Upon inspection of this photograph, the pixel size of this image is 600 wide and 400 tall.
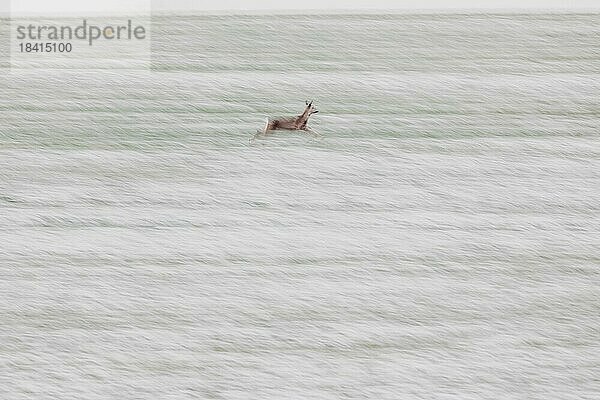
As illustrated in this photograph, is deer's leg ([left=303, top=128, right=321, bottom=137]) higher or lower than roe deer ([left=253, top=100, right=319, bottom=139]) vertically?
lower

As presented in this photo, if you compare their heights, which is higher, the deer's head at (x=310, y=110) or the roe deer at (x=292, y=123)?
the deer's head at (x=310, y=110)

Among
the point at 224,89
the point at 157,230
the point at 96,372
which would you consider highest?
the point at 224,89

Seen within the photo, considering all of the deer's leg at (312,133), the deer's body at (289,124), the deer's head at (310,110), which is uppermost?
the deer's head at (310,110)

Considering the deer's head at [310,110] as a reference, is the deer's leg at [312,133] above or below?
below

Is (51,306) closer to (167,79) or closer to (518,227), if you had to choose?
(167,79)

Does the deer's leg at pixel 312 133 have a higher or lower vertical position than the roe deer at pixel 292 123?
lower

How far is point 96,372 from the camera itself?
0.59 m

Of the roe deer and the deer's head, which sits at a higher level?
the deer's head

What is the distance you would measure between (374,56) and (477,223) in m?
0.19

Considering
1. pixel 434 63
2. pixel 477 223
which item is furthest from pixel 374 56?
pixel 477 223

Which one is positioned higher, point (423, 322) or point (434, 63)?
point (434, 63)

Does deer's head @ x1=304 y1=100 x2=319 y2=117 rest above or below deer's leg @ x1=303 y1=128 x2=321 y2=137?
above

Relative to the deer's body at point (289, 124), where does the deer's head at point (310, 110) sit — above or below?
above

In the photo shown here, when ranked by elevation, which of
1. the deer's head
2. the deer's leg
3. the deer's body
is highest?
the deer's head
